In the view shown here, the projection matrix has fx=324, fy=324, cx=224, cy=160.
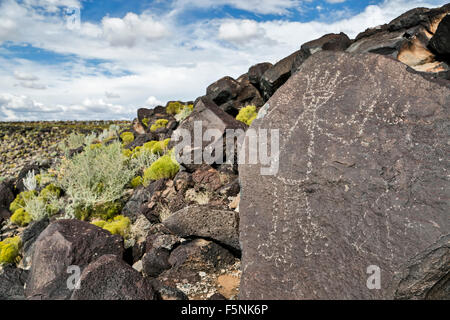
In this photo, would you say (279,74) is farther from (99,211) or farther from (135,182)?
(99,211)

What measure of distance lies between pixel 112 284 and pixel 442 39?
860cm

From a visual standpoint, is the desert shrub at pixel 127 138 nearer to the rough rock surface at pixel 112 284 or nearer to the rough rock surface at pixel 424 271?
the rough rock surface at pixel 112 284

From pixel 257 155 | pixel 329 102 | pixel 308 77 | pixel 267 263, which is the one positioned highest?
pixel 308 77

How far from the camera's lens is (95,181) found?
957cm

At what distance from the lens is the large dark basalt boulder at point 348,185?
321 centimetres

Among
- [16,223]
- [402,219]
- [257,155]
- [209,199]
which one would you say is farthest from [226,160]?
[16,223]

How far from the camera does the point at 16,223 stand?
1002 centimetres

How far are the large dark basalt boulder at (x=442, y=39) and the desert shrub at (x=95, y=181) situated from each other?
8844mm

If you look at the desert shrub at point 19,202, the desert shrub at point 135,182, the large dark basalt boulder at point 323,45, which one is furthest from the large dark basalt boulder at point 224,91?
the desert shrub at point 19,202

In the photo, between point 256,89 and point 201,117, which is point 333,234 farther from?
point 256,89

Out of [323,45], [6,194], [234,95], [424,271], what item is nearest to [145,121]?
[234,95]

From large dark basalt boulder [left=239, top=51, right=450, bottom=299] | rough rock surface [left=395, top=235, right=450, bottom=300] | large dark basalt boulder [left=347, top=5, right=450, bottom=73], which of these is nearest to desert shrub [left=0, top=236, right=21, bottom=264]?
large dark basalt boulder [left=239, top=51, right=450, bottom=299]

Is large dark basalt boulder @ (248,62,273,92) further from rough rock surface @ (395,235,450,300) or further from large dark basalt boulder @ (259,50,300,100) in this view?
rough rock surface @ (395,235,450,300)
